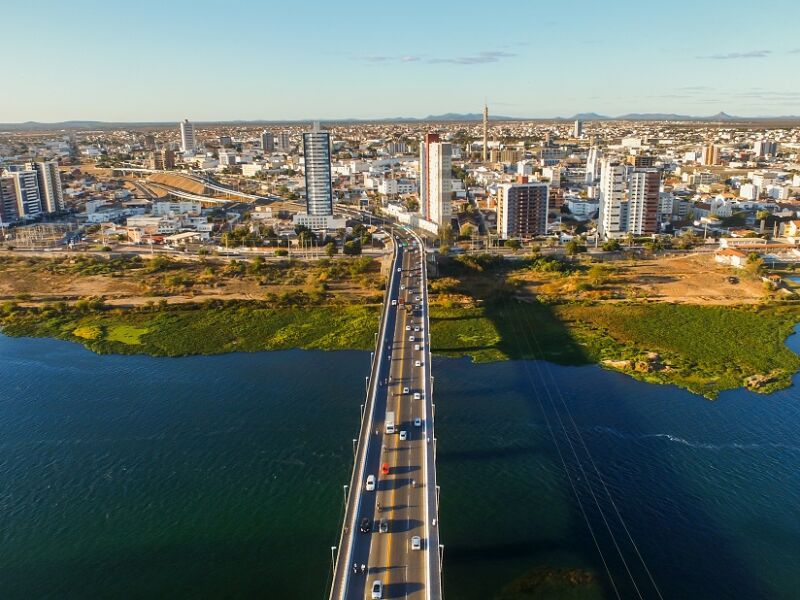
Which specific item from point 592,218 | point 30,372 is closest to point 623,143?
point 592,218

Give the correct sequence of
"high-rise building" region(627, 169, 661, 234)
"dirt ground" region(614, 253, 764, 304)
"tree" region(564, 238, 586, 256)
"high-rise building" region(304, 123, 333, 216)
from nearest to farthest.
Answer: "dirt ground" region(614, 253, 764, 304), "tree" region(564, 238, 586, 256), "high-rise building" region(627, 169, 661, 234), "high-rise building" region(304, 123, 333, 216)

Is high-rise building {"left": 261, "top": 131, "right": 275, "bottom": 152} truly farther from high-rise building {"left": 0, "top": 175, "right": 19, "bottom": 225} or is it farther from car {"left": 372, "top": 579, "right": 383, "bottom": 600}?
car {"left": 372, "top": 579, "right": 383, "bottom": 600}

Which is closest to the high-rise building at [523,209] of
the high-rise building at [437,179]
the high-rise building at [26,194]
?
the high-rise building at [437,179]

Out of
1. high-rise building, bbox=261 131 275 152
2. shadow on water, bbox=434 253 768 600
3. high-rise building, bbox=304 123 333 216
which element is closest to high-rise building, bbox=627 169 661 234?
high-rise building, bbox=304 123 333 216

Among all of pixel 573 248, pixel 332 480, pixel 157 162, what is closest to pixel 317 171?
pixel 573 248

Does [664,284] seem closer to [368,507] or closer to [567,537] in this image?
[567,537]

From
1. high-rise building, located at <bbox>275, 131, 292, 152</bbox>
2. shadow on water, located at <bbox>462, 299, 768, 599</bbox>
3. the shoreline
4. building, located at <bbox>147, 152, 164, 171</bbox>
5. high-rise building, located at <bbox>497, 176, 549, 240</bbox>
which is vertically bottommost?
shadow on water, located at <bbox>462, 299, 768, 599</bbox>

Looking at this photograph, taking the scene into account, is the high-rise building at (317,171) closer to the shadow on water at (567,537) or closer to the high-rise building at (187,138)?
the shadow on water at (567,537)
